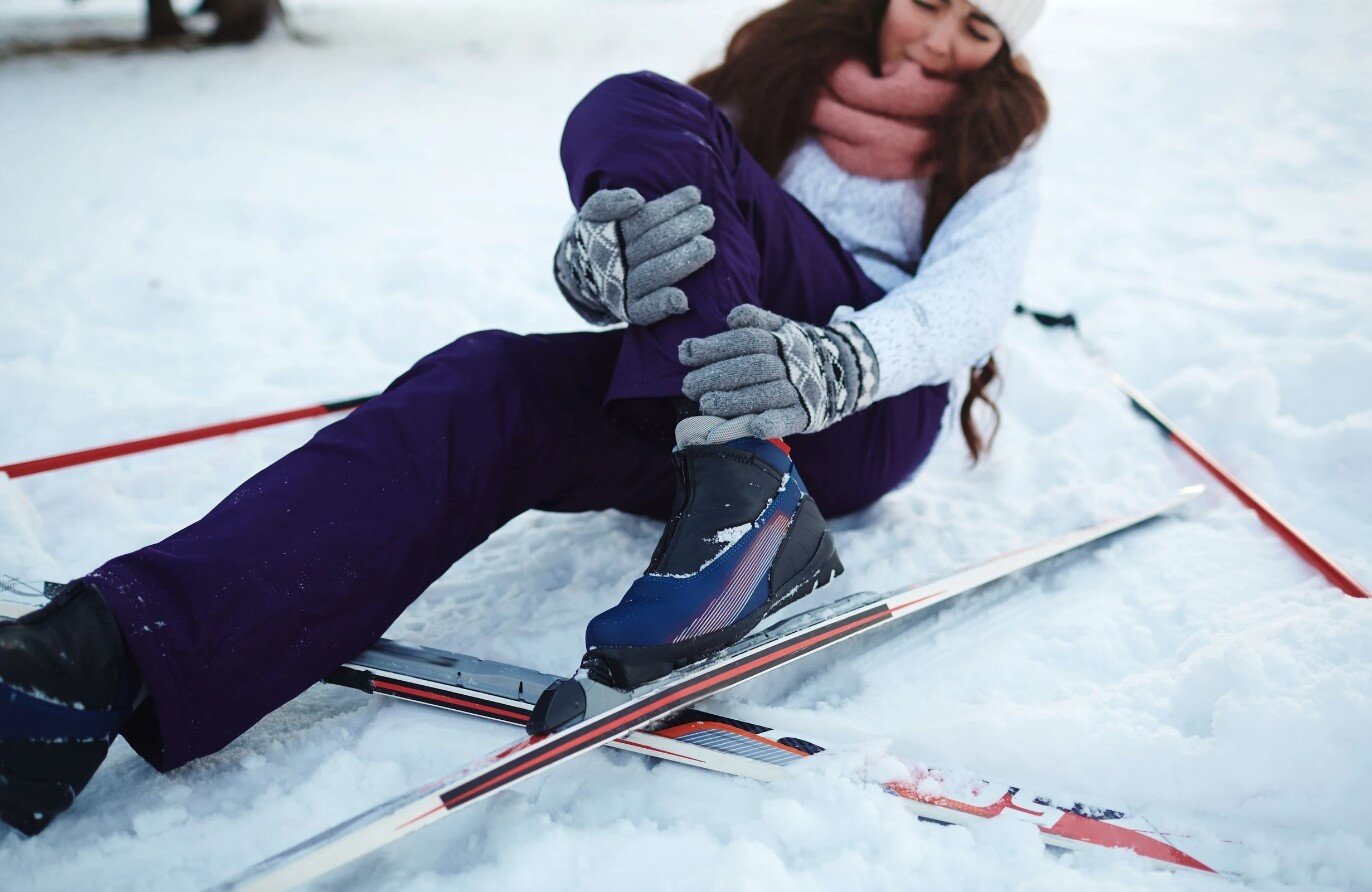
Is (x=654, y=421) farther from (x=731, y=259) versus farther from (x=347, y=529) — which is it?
(x=347, y=529)

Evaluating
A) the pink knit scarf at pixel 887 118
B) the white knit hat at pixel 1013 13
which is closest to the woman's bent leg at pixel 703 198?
the pink knit scarf at pixel 887 118

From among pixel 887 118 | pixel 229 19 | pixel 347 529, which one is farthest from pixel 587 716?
pixel 229 19

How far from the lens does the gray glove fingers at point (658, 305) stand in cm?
118

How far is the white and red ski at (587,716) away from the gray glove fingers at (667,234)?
0.53 metres

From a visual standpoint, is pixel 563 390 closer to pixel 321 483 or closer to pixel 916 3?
pixel 321 483

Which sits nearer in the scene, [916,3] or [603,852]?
[603,852]

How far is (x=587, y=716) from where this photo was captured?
107cm

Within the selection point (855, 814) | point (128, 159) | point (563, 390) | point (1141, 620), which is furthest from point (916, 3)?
point (128, 159)

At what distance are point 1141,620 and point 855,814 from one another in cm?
67

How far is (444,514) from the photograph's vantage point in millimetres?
1182

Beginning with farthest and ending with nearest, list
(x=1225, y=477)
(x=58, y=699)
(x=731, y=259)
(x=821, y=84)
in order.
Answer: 1. (x=1225, y=477)
2. (x=821, y=84)
3. (x=731, y=259)
4. (x=58, y=699)

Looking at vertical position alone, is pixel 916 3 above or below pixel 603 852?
above

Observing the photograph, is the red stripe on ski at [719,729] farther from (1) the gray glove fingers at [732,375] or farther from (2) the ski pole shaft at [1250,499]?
(2) the ski pole shaft at [1250,499]

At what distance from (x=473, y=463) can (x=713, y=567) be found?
1.15 ft
